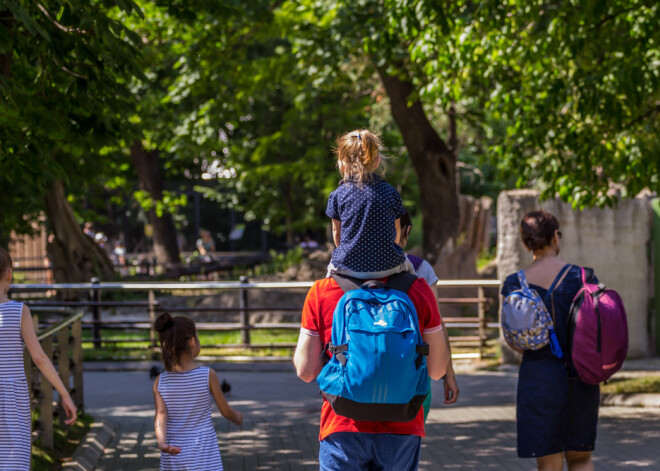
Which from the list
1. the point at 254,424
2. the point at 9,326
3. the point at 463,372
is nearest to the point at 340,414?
the point at 9,326

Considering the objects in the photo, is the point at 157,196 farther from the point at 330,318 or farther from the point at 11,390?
the point at 330,318

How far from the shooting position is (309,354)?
3662mm

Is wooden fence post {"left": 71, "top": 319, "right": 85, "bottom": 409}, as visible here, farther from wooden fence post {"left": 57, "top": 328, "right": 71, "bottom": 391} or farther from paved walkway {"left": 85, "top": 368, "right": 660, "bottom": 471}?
wooden fence post {"left": 57, "top": 328, "right": 71, "bottom": 391}

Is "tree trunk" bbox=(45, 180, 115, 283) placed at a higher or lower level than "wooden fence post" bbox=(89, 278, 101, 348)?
higher

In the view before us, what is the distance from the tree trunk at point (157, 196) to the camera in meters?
30.4

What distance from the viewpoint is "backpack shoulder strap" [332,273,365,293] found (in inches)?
142

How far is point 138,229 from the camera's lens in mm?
52750

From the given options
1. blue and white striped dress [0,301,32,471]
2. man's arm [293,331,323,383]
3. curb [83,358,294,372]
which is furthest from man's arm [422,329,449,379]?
curb [83,358,294,372]

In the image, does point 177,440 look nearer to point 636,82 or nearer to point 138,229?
point 636,82

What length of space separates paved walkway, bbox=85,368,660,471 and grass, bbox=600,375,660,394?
594 millimetres

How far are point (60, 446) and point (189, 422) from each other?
324cm

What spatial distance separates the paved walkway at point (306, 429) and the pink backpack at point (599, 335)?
2287mm

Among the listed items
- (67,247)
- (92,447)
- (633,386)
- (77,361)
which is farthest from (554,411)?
(67,247)

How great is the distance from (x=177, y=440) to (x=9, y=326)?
0.98 meters
